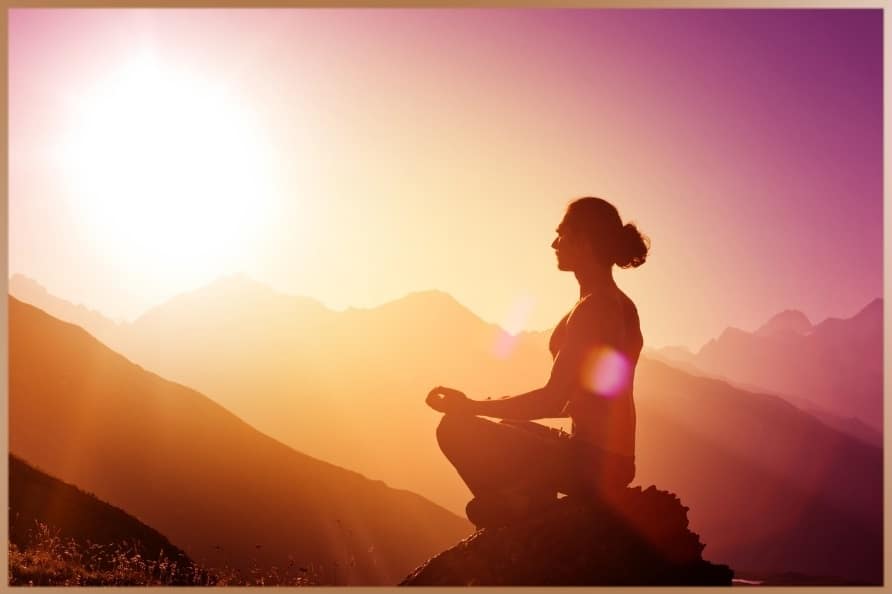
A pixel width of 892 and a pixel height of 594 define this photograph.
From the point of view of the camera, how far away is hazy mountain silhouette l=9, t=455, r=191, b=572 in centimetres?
759

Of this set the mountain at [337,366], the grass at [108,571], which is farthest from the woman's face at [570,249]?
the mountain at [337,366]

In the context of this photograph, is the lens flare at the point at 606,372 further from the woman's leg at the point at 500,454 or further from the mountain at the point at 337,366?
the mountain at the point at 337,366

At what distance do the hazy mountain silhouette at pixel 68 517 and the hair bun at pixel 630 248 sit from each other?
419 cm

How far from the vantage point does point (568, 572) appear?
5527 mm

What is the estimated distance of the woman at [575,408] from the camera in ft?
17.6

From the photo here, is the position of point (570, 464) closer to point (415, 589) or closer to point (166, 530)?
point (415, 589)

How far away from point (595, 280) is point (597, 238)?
0.83 ft

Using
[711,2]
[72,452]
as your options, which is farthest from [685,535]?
[72,452]

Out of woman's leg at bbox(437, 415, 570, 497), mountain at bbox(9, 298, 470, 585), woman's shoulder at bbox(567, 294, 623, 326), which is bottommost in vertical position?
mountain at bbox(9, 298, 470, 585)

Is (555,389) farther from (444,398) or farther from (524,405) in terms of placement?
(444,398)

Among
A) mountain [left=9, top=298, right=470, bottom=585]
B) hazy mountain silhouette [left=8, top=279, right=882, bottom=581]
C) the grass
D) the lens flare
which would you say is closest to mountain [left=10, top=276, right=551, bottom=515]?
hazy mountain silhouette [left=8, top=279, right=882, bottom=581]

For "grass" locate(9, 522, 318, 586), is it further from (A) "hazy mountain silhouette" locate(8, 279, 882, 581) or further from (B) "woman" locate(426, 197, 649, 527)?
(A) "hazy mountain silhouette" locate(8, 279, 882, 581)

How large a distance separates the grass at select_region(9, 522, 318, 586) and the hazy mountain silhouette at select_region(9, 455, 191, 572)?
0.41ft

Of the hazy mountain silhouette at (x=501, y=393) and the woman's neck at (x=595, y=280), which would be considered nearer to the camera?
the woman's neck at (x=595, y=280)
